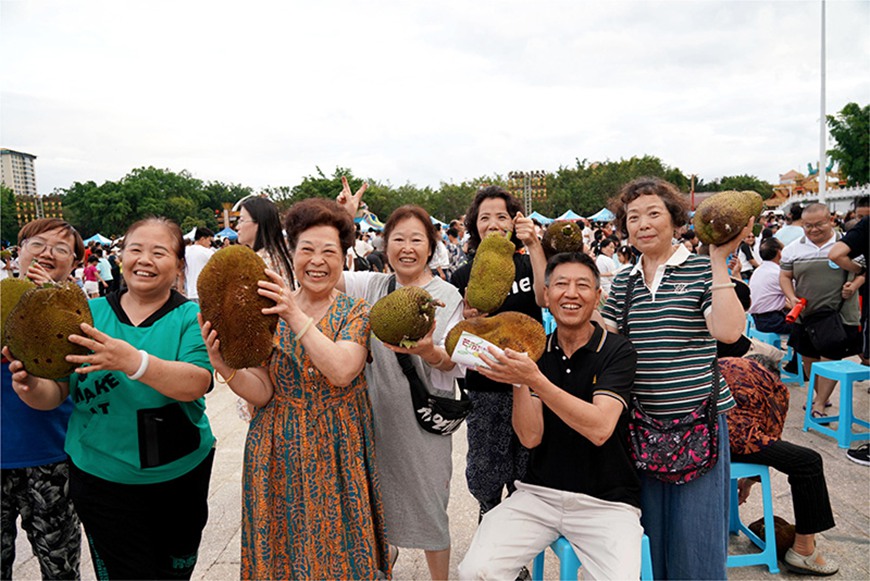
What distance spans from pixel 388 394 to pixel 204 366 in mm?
798

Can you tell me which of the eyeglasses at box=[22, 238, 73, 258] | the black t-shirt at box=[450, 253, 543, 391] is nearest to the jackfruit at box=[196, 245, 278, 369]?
the eyeglasses at box=[22, 238, 73, 258]

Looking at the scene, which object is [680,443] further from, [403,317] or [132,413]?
[132,413]

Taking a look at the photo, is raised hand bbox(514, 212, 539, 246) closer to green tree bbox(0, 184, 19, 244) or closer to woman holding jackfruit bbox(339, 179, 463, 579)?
woman holding jackfruit bbox(339, 179, 463, 579)

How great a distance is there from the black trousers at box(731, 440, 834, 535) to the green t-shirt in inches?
110

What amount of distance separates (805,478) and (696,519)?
3.08 ft

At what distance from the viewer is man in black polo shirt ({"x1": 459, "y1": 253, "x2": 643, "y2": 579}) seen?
83.4 inches

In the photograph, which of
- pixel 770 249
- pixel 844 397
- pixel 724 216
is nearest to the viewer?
pixel 724 216

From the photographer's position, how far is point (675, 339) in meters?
2.25

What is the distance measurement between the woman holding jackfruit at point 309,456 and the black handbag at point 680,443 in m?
1.22

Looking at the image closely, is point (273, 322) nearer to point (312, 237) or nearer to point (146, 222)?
point (312, 237)

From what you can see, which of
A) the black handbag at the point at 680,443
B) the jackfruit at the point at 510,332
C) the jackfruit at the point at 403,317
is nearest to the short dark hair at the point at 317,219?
the jackfruit at the point at 403,317

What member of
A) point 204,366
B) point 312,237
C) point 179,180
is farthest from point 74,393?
point 179,180

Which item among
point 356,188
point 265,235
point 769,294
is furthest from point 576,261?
point 356,188

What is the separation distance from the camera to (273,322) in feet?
6.36
